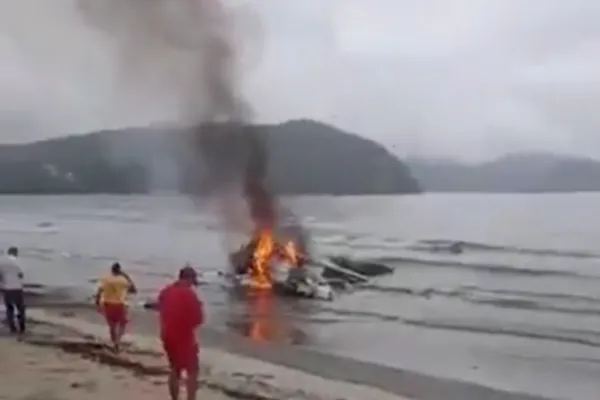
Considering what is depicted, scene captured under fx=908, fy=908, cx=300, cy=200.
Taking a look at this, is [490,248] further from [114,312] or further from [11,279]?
[114,312]

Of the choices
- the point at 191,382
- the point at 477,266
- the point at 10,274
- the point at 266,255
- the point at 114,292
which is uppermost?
the point at 266,255

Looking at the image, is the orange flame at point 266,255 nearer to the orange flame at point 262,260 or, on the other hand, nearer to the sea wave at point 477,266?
the orange flame at point 262,260

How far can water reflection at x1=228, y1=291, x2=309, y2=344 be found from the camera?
2344 cm

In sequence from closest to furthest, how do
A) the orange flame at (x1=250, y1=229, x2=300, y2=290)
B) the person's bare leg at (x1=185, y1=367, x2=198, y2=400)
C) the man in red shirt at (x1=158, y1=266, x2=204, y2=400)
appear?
1. the man in red shirt at (x1=158, y1=266, x2=204, y2=400)
2. the person's bare leg at (x1=185, y1=367, x2=198, y2=400)
3. the orange flame at (x1=250, y1=229, x2=300, y2=290)

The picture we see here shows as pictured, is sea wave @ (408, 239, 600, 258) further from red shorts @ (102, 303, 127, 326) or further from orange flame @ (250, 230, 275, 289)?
red shorts @ (102, 303, 127, 326)

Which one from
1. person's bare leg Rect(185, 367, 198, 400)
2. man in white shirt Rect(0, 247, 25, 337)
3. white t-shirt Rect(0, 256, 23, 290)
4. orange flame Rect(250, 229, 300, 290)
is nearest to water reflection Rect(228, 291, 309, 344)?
orange flame Rect(250, 229, 300, 290)

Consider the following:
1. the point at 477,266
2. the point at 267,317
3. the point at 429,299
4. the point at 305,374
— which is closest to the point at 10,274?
the point at 305,374

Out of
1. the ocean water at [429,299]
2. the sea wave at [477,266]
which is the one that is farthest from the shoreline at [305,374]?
the sea wave at [477,266]

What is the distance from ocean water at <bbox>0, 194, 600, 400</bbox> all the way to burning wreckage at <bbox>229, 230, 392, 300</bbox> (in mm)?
1164

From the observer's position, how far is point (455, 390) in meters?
16.6

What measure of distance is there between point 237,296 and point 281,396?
1956 cm

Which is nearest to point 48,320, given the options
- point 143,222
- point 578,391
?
point 578,391

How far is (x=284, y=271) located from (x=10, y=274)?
20551 mm

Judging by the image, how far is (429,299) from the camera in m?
36.6
